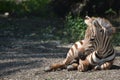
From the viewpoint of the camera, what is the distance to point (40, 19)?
17.5 metres

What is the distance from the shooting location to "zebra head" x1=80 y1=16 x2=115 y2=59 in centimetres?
852

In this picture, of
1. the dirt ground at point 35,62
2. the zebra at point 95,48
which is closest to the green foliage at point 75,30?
the dirt ground at point 35,62

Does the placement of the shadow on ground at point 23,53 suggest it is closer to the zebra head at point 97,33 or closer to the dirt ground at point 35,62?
the dirt ground at point 35,62

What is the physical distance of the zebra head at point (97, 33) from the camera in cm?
852

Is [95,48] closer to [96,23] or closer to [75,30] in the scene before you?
[96,23]

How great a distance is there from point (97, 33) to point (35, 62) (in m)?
1.73

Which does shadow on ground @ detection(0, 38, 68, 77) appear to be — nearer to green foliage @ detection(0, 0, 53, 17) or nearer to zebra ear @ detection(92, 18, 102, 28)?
zebra ear @ detection(92, 18, 102, 28)

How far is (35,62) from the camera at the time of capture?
9750 millimetres

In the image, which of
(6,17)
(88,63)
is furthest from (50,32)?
(88,63)

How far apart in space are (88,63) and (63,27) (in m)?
7.18

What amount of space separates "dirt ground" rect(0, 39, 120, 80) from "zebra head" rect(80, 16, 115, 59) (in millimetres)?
500

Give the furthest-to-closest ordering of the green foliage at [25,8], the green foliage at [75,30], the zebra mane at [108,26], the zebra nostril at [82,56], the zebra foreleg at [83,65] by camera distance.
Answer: the green foliage at [25,8]
the green foliage at [75,30]
the zebra nostril at [82,56]
the zebra foreleg at [83,65]
the zebra mane at [108,26]

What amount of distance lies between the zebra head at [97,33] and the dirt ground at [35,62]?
50 centimetres

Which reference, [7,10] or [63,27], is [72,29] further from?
[7,10]
